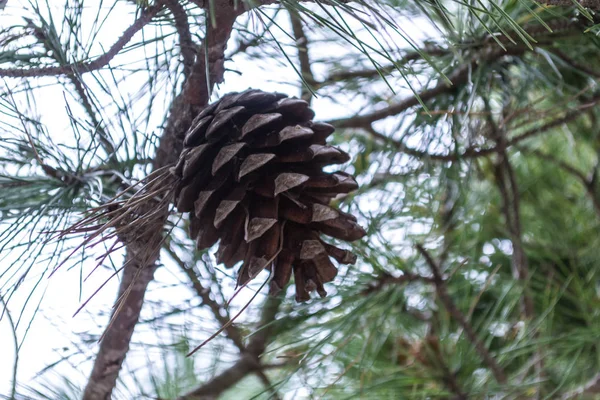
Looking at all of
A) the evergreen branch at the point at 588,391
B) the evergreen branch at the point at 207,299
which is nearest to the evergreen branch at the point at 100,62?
the evergreen branch at the point at 207,299

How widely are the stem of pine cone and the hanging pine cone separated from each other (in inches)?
0.9

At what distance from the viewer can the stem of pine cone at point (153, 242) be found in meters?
0.40

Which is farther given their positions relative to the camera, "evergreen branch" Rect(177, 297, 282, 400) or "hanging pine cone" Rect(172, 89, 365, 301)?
"evergreen branch" Rect(177, 297, 282, 400)

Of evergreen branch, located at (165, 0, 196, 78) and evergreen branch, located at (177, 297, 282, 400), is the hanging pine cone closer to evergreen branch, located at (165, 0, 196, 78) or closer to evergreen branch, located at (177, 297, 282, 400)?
evergreen branch, located at (165, 0, 196, 78)

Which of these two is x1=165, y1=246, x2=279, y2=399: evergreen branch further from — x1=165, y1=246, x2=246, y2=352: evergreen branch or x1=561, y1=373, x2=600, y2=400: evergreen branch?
x1=561, y1=373, x2=600, y2=400: evergreen branch

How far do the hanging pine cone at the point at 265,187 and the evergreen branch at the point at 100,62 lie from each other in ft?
0.21

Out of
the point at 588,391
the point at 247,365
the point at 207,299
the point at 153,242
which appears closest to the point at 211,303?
the point at 207,299

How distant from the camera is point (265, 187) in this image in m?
0.39

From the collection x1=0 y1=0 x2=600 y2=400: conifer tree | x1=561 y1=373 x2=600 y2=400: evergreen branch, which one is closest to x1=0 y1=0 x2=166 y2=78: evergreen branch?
x1=0 y1=0 x2=600 y2=400: conifer tree

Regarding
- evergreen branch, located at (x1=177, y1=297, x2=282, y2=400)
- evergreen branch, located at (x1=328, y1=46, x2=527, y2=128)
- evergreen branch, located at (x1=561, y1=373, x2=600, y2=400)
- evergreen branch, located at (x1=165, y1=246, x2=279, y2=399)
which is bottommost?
evergreen branch, located at (x1=561, y1=373, x2=600, y2=400)

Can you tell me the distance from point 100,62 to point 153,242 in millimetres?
119

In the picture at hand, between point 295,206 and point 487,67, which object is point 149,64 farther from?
point 487,67

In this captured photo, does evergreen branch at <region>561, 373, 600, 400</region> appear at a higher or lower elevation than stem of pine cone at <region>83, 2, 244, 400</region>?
lower

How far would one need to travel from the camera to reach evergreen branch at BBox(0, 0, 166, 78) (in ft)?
1.27
